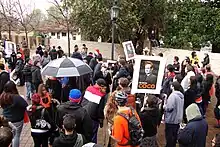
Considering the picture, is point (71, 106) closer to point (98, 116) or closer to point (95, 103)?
point (95, 103)

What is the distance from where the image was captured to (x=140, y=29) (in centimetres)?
2264

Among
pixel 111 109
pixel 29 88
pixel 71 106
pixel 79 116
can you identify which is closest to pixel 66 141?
pixel 79 116

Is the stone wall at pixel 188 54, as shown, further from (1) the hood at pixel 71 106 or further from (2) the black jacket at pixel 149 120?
(1) the hood at pixel 71 106

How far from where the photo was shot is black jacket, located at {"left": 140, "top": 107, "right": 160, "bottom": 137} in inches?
204

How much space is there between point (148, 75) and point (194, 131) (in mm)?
1975

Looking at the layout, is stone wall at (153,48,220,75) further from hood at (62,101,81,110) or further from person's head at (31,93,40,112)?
hood at (62,101,81,110)

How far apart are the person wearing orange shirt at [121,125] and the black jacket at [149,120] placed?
0.75 meters

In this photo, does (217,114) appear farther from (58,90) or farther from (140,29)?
(140,29)

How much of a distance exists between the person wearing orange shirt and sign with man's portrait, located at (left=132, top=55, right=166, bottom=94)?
2.05 metres

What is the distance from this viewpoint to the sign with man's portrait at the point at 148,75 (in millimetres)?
6523

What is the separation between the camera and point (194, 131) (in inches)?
191

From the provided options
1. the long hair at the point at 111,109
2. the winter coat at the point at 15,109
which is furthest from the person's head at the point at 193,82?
→ the winter coat at the point at 15,109

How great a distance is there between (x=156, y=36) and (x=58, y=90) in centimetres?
1776

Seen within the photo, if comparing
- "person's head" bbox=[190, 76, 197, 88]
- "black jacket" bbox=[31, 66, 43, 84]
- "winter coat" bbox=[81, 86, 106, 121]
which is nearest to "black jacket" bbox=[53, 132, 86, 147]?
"winter coat" bbox=[81, 86, 106, 121]
